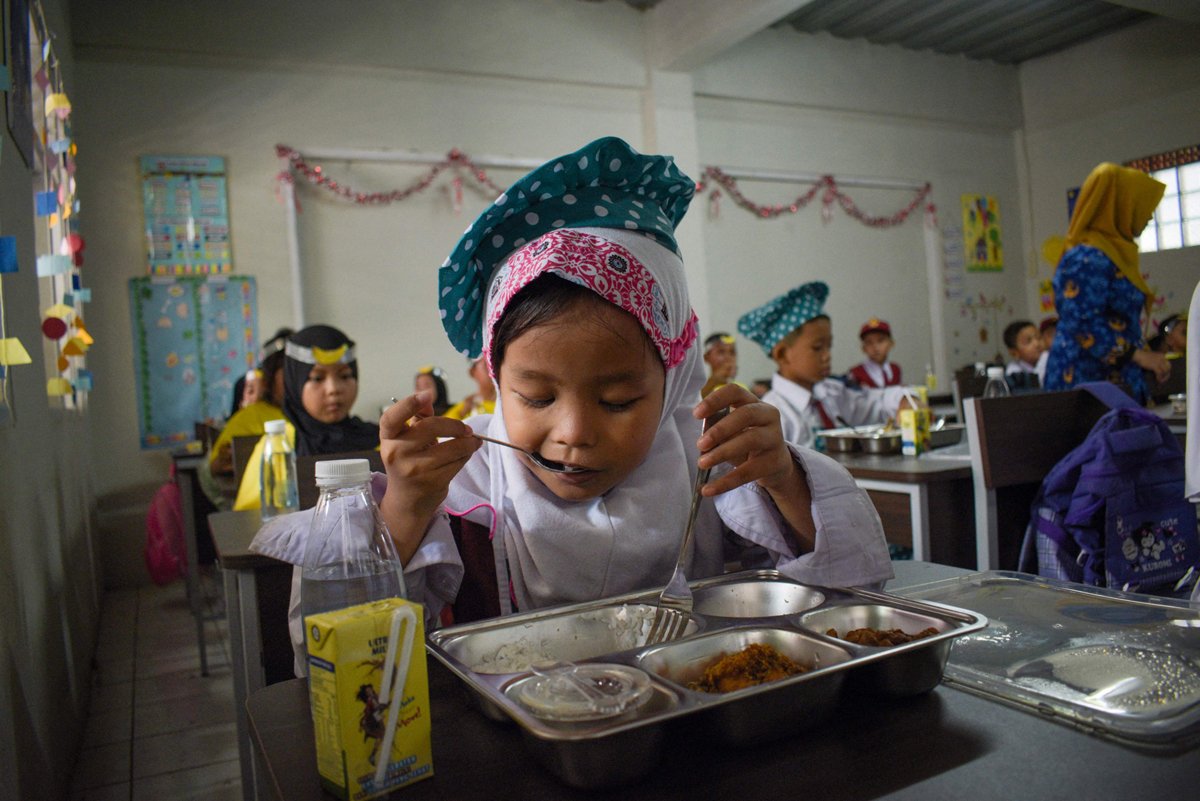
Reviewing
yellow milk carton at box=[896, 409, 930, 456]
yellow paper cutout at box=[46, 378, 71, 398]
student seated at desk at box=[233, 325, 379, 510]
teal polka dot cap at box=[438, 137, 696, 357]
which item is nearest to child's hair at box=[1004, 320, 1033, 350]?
yellow milk carton at box=[896, 409, 930, 456]

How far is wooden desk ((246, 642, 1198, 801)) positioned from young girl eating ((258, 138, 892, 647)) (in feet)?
1.02

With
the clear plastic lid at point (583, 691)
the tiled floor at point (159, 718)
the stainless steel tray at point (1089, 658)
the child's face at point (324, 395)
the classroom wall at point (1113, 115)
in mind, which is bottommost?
the tiled floor at point (159, 718)

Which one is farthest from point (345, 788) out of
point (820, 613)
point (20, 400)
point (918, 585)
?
point (20, 400)

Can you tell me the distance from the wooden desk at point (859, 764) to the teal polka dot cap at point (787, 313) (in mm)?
3130

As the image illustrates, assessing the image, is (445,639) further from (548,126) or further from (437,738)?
(548,126)

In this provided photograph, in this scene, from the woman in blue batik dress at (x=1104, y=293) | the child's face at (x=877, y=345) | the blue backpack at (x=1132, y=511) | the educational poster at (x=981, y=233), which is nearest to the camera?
the blue backpack at (x=1132, y=511)

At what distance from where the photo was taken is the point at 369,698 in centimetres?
57

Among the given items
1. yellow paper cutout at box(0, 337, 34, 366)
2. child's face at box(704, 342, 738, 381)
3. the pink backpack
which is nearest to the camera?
yellow paper cutout at box(0, 337, 34, 366)

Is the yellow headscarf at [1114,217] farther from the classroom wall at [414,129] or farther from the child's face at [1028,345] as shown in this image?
the child's face at [1028,345]

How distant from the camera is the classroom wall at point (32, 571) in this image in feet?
4.96

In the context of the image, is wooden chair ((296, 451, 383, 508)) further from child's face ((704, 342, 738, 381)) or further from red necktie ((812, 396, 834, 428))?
child's face ((704, 342, 738, 381))

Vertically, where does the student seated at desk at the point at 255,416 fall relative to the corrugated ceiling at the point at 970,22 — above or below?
below

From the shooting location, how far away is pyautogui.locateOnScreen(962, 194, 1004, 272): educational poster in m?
8.73

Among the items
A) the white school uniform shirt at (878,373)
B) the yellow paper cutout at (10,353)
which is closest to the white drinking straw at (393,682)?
the yellow paper cutout at (10,353)
